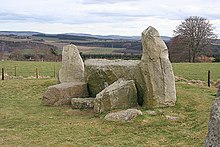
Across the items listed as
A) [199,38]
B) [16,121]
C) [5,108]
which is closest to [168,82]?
[16,121]

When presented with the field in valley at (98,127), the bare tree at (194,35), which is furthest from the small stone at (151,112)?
the bare tree at (194,35)

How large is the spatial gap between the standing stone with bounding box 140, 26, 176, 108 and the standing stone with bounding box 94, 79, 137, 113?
588 mm

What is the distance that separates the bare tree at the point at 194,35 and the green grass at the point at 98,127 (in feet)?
153

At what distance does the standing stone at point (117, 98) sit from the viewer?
51.3ft

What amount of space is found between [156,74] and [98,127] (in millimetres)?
4039

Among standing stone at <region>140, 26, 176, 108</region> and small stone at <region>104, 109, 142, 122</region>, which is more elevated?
standing stone at <region>140, 26, 176, 108</region>

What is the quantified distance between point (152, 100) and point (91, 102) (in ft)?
9.47

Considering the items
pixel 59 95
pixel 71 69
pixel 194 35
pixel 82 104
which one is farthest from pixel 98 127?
pixel 194 35

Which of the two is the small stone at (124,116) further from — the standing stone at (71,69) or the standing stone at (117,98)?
the standing stone at (71,69)

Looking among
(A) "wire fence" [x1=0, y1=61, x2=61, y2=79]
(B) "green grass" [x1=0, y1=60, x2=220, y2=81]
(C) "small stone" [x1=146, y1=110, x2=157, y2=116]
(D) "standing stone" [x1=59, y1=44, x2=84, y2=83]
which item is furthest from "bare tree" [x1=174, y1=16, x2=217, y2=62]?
(C) "small stone" [x1=146, y1=110, x2=157, y2=116]

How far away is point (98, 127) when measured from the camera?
13.2m

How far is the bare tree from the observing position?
63.3m

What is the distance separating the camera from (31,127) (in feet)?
→ 45.1

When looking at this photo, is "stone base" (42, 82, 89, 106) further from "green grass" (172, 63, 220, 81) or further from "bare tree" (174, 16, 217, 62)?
"bare tree" (174, 16, 217, 62)
